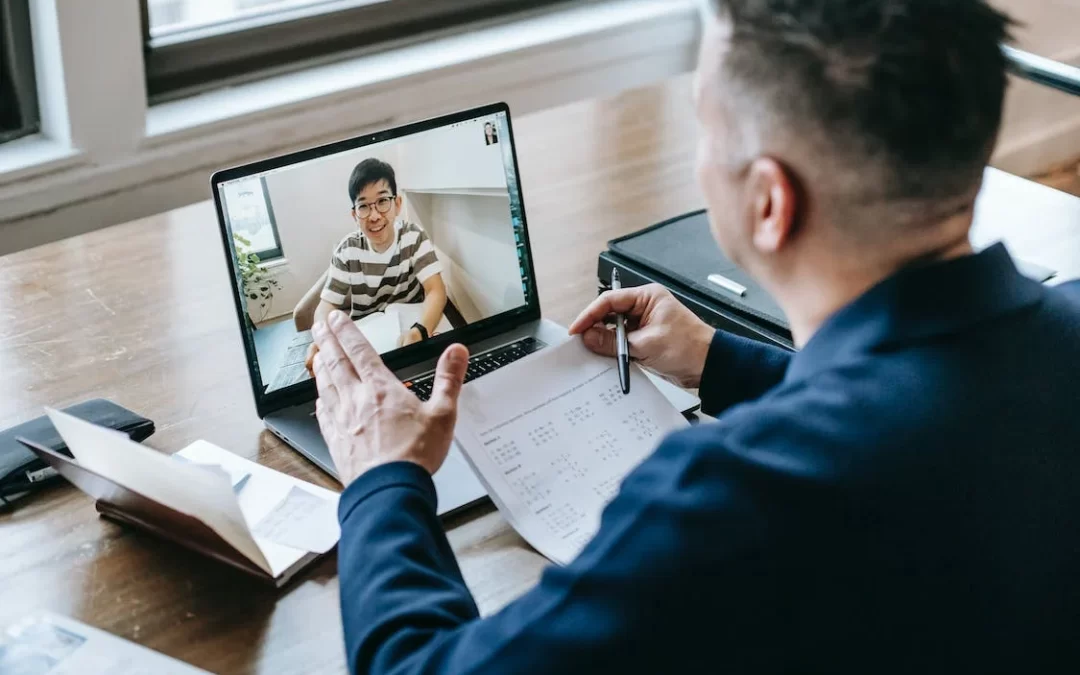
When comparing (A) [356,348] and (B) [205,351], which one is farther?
(B) [205,351]

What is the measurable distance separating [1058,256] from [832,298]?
84 cm

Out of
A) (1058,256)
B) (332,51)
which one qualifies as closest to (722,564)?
(1058,256)

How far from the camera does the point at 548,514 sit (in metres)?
1.11

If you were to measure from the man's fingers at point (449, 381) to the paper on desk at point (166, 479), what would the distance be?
0.20 metres

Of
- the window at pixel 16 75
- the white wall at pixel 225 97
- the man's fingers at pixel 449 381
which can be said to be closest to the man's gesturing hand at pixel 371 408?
the man's fingers at pixel 449 381

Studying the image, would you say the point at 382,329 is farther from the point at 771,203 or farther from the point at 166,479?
the point at 771,203

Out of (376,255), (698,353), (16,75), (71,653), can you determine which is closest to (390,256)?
(376,255)

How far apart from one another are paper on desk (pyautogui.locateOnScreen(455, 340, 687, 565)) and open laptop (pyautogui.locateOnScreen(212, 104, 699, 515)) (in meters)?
0.05

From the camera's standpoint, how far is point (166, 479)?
97 cm

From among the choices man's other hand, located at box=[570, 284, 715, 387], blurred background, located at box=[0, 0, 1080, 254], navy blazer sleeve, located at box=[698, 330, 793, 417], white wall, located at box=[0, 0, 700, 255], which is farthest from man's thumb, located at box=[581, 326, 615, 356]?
white wall, located at box=[0, 0, 700, 255]

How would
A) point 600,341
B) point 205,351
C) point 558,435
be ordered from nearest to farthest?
1. point 558,435
2. point 600,341
3. point 205,351

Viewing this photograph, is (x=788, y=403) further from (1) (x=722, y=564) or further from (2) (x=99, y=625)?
(2) (x=99, y=625)

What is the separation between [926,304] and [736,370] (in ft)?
1.53

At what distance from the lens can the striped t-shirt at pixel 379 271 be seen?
1.28m
